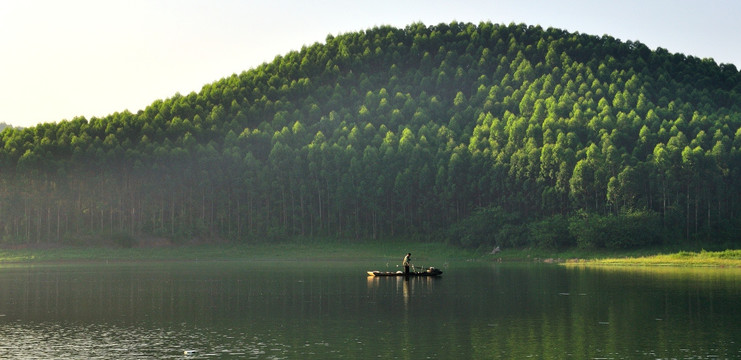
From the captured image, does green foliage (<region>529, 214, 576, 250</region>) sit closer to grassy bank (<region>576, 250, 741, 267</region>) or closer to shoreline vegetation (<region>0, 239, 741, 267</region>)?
shoreline vegetation (<region>0, 239, 741, 267</region>)

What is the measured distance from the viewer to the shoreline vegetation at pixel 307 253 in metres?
150

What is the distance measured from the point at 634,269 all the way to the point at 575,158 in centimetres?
6238

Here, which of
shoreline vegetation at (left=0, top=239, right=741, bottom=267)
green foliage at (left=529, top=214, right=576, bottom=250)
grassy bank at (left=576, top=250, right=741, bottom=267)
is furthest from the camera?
green foliage at (left=529, top=214, right=576, bottom=250)

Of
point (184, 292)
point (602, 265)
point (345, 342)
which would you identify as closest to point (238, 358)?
point (345, 342)

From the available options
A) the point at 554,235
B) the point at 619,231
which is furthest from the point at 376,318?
the point at 554,235

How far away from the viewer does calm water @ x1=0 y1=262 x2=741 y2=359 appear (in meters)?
46.3

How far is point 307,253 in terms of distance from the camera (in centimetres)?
16850

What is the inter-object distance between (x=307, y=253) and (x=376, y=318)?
10863 centimetres

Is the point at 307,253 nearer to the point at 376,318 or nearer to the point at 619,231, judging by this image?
the point at 619,231

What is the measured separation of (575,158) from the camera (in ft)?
585

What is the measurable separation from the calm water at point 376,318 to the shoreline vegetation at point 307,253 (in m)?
49.3

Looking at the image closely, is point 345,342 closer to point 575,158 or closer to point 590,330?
point 590,330

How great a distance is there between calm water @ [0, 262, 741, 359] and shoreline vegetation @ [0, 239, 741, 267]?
1942 inches

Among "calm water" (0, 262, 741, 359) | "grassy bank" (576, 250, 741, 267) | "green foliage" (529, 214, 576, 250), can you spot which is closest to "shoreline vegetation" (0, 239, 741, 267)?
"green foliage" (529, 214, 576, 250)
